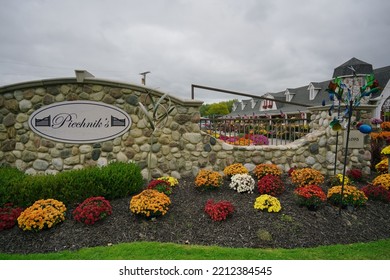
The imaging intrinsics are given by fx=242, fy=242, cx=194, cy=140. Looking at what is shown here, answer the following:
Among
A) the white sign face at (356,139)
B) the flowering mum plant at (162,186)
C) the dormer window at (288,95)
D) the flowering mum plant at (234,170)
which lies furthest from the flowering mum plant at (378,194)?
the dormer window at (288,95)

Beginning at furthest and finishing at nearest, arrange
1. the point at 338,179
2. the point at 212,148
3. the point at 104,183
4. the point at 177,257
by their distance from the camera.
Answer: the point at 212,148 < the point at 338,179 < the point at 104,183 < the point at 177,257

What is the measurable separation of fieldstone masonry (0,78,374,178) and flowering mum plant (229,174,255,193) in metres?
0.92

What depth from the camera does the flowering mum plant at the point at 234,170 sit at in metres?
5.29

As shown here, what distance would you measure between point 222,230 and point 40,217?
2557 millimetres

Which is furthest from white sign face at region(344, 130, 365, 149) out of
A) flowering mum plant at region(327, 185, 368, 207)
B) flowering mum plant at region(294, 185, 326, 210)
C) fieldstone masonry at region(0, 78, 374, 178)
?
flowering mum plant at region(294, 185, 326, 210)

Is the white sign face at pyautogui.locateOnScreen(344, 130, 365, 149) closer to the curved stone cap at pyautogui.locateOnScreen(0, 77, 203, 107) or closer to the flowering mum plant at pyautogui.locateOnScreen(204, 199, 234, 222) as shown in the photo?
the flowering mum plant at pyautogui.locateOnScreen(204, 199, 234, 222)

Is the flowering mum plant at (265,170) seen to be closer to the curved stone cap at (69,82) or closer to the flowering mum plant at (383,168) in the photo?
Result: the curved stone cap at (69,82)

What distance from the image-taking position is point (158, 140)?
5430 mm

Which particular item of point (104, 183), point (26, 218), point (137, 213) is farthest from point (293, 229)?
point (26, 218)

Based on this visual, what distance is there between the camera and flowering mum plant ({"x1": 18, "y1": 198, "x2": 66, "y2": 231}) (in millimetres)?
3342

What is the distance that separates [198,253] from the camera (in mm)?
2914

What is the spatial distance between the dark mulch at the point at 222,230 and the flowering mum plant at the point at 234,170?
47.2 inches

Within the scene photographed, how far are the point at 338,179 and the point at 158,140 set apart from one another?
157 inches

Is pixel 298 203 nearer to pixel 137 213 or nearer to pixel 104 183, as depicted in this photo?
pixel 137 213
